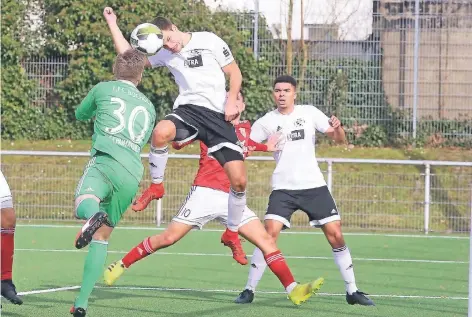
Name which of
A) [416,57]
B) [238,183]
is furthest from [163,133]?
[416,57]

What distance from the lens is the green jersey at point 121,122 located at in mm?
8828

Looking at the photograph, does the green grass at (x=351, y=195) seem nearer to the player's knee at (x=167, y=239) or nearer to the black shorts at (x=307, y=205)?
the black shorts at (x=307, y=205)

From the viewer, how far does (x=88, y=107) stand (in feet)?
29.6

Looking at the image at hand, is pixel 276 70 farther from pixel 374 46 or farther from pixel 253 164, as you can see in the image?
pixel 253 164

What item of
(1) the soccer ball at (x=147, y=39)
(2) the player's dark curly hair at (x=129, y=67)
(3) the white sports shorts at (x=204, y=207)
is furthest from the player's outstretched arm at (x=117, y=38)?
(3) the white sports shorts at (x=204, y=207)

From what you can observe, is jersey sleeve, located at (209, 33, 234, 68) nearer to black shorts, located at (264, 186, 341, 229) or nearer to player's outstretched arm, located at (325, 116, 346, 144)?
player's outstretched arm, located at (325, 116, 346, 144)

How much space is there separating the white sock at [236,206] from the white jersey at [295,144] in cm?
116

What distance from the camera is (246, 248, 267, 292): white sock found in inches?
438

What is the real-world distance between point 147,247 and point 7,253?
1865 mm

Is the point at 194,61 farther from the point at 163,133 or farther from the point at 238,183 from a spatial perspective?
the point at 238,183

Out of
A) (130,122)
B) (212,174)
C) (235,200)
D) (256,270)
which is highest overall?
(130,122)

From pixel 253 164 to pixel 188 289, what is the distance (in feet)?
33.8

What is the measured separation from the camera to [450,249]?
58.1 feet

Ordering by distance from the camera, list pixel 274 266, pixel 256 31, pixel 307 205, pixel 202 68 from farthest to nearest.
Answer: pixel 256 31 → pixel 307 205 → pixel 274 266 → pixel 202 68
